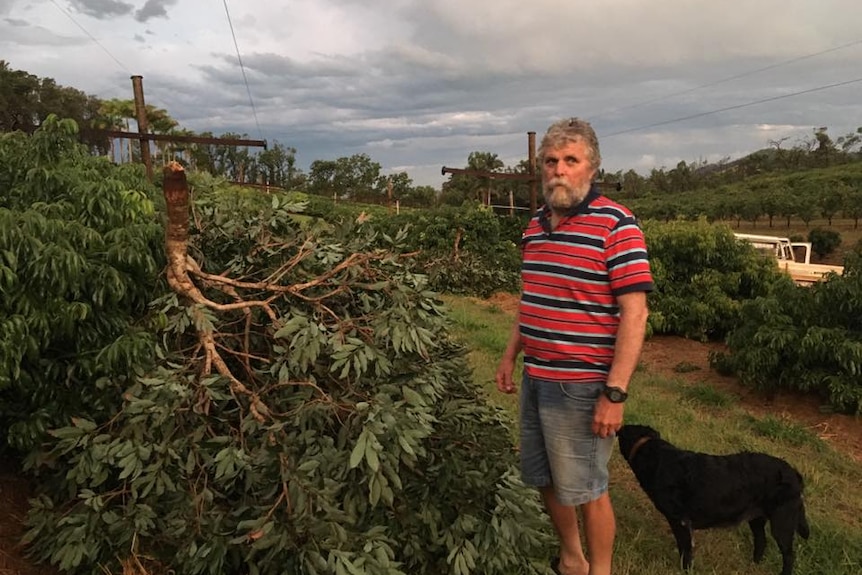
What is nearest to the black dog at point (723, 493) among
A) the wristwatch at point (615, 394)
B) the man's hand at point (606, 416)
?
the man's hand at point (606, 416)

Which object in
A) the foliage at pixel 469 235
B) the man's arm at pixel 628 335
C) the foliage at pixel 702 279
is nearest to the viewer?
the man's arm at pixel 628 335

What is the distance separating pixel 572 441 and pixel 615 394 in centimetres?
30

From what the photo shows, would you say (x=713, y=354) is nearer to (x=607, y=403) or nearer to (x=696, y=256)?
(x=696, y=256)

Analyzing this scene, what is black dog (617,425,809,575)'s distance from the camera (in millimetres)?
2939

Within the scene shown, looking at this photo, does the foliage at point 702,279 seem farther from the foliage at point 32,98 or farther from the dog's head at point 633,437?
the foliage at point 32,98

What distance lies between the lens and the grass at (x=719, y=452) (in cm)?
309

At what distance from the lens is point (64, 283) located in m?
2.28

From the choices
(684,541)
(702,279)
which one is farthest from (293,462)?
(702,279)

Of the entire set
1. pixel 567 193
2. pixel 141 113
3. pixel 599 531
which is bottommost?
pixel 599 531

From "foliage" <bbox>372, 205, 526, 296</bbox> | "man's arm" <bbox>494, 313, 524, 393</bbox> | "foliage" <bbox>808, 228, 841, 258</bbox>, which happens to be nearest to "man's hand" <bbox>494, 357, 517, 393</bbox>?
"man's arm" <bbox>494, 313, 524, 393</bbox>

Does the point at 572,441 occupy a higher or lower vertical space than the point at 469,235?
lower

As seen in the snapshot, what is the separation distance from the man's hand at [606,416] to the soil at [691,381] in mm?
2334

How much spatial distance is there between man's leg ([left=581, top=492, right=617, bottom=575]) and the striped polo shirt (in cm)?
54

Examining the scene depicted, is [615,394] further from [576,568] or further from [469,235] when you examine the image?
[469,235]
